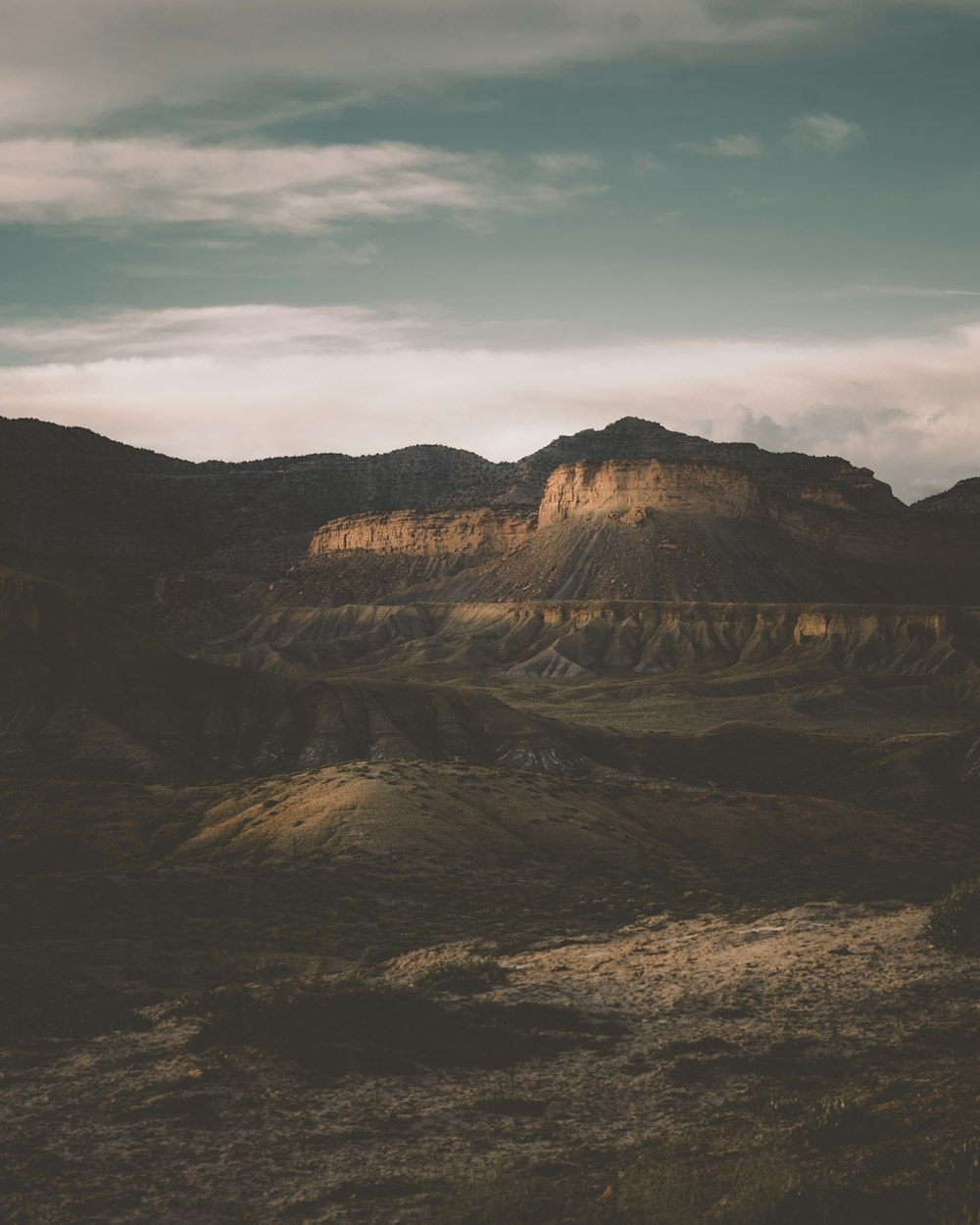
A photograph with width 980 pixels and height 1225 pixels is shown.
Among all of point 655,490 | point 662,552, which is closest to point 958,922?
point 662,552

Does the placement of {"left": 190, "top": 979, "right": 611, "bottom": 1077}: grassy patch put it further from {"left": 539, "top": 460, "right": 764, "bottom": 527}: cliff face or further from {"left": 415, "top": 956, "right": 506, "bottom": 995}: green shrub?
{"left": 539, "top": 460, "right": 764, "bottom": 527}: cliff face

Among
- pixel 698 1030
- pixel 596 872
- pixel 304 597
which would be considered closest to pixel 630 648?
pixel 304 597

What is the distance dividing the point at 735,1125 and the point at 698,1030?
4365mm

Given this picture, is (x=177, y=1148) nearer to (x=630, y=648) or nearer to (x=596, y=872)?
(x=596, y=872)

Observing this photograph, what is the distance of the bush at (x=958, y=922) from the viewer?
23.0 meters

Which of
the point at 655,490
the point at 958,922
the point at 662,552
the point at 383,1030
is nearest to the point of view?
the point at 383,1030

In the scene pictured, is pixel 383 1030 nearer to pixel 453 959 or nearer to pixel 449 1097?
pixel 449 1097

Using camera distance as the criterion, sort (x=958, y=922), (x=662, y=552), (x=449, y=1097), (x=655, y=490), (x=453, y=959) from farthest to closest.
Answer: (x=655, y=490)
(x=662, y=552)
(x=453, y=959)
(x=958, y=922)
(x=449, y=1097)

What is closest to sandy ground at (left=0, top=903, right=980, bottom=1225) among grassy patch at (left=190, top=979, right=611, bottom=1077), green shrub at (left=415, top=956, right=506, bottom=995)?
grassy patch at (left=190, top=979, right=611, bottom=1077)

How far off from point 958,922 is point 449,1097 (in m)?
12.2

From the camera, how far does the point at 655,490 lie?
182 metres

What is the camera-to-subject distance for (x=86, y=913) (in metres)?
Result: 30.7

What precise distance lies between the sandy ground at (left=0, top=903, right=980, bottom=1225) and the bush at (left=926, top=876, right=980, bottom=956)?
0.53 metres

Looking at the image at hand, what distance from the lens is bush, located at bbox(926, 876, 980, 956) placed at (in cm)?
2303
